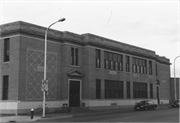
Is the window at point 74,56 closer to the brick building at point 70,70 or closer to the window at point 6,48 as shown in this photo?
the brick building at point 70,70

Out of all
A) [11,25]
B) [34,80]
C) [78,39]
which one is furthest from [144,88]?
[11,25]

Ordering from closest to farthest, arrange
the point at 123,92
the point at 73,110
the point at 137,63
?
the point at 73,110 < the point at 123,92 < the point at 137,63

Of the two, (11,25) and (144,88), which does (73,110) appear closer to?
(11,25)

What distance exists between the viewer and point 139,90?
46.2m

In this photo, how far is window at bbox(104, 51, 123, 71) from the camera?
3949 cm

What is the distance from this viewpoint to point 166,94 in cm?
5562

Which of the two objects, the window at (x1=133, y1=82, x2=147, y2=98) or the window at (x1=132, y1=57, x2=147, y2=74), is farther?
the window at (x1=132, y1=57, x2=147, y2=74)

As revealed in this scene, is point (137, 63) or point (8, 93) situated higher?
point (137, 63)

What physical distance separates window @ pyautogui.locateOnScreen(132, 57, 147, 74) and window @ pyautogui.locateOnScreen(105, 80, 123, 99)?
197 inches

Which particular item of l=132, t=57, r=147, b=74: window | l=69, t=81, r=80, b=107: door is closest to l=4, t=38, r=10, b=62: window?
l=69, t=81, r=80, b=107: door

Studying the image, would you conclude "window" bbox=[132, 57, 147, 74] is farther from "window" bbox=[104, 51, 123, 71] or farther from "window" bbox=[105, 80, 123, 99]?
"window" bbox=[105, 80, 123, 99]

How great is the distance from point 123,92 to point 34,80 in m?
17.1

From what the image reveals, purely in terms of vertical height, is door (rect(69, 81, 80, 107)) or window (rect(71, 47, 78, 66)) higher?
window (rect(71, 47, 78, 66))

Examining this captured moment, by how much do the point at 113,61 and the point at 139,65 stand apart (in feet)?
25.9
